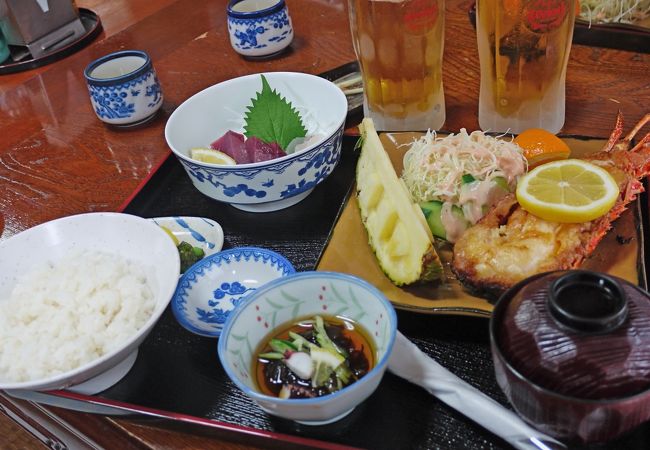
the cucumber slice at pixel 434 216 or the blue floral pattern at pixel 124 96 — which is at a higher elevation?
the blue floral pattern at pixel 124 96

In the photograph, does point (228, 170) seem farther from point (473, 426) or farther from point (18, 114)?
point (18, 114)

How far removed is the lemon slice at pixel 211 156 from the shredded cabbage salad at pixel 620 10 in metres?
1.35

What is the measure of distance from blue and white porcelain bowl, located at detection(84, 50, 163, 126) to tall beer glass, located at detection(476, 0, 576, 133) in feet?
3.52

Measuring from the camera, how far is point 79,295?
1261mm

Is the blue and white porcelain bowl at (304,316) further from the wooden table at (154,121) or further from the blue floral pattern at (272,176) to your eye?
the blue floral pattern at (272,176)

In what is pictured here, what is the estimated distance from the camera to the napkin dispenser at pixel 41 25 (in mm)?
3217

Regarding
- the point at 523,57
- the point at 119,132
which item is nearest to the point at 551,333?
the point at 523,57

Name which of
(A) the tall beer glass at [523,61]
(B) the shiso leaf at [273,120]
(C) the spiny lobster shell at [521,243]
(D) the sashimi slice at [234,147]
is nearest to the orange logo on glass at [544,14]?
(A) the tall beer glass at [523,61]

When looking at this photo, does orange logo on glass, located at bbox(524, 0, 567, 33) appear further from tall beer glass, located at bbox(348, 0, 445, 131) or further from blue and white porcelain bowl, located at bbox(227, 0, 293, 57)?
blue and white porcelain bowl, located at bbox(227, 0, 293, 57)

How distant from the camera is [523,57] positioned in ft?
5.16

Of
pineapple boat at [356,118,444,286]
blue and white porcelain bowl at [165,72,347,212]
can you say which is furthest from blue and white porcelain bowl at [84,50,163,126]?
pineapple boat at [356,118,444,286]

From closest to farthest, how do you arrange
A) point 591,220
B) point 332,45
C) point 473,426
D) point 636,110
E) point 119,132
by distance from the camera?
point 473,426 < point 591,220 < point 636,110 < point 119,132 < point 332,45

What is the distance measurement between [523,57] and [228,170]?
0.81 m

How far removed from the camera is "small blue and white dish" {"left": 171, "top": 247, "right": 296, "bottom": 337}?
4.22ft
